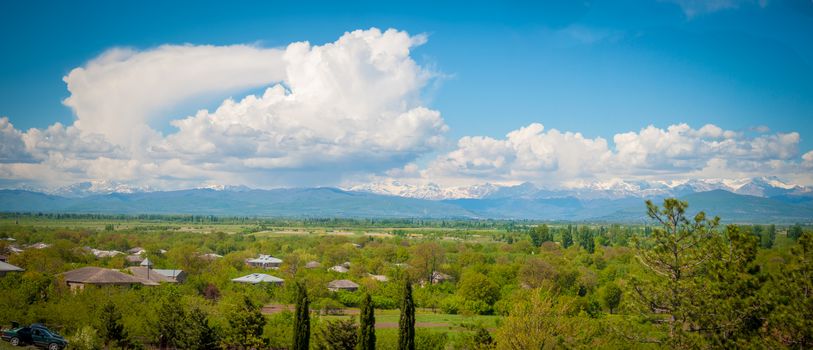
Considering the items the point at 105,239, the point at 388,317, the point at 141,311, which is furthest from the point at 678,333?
the point at 105,239

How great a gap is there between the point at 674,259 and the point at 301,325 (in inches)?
819

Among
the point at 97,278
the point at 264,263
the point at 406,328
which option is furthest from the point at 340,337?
the point at 264,263

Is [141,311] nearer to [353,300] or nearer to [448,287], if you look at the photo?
[353,300]

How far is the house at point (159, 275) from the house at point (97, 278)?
15.8 ft

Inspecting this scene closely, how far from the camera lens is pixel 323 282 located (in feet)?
235

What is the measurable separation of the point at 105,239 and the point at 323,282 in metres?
70.2

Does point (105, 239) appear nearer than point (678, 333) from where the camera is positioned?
No

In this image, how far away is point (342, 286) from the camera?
7344 cm

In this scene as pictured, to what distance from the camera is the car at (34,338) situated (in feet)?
97.0

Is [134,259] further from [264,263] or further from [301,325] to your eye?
[301,325]

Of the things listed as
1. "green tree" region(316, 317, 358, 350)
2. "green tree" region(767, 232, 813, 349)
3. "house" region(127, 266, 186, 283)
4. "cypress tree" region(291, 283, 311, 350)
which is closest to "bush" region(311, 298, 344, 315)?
"house" region(127, 266, 186, 283)

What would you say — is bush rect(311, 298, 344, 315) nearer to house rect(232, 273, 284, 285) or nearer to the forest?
the forest

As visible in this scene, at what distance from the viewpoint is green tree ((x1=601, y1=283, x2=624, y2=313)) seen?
67500 mm

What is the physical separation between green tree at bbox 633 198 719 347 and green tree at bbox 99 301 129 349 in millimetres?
28641
